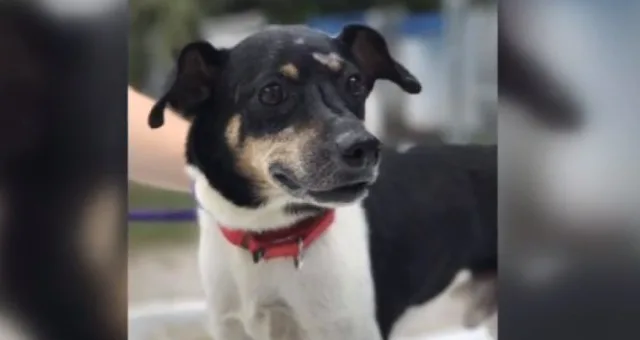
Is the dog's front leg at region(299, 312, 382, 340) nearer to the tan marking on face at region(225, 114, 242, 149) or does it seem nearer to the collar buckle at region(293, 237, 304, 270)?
the collar buckle at region(293, 237, 304, 270)

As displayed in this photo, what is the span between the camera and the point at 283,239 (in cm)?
106

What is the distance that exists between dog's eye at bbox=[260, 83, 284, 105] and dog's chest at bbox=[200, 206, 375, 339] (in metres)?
0.17

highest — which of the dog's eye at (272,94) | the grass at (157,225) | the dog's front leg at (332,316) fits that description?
the dog's eye at (272,94)

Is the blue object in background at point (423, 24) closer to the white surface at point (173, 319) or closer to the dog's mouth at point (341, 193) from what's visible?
the dog's mouth at point (341, 193)

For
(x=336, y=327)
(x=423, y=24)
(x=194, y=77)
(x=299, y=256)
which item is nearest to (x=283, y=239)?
(x=299, y=256)

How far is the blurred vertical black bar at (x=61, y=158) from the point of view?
1.10 m

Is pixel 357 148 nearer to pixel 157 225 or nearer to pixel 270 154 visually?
pixel 270 154

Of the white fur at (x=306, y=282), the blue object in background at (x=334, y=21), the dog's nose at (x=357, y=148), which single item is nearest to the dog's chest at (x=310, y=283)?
the white fur at (x=306, y=282)

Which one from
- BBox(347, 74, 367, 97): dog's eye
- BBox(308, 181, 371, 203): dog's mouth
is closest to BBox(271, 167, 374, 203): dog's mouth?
BBox(308, 181, 371, 203): dog's mouth

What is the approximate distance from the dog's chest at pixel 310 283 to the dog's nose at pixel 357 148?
0.11 m

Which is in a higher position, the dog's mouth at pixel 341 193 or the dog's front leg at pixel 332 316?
the dog's mouth at pixel 341 193

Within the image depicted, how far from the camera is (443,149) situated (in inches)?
43.8

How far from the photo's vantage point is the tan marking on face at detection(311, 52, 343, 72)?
0.99 metres

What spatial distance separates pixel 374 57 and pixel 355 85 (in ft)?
0.25
